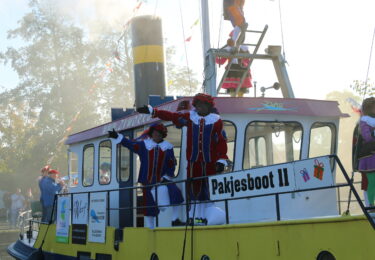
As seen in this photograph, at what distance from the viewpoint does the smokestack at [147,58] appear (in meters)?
11.5

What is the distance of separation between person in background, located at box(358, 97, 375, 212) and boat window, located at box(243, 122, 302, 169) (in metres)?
1.72

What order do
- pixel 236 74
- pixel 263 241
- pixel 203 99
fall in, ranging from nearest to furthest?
pixel 263 241 < pixel 203 99 < pixel 236 74

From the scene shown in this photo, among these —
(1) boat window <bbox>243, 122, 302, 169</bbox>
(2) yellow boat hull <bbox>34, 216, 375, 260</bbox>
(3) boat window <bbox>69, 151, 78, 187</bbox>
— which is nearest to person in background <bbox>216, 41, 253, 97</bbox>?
(1) boat window <bbox>243, 122, 302, 169</bbox>

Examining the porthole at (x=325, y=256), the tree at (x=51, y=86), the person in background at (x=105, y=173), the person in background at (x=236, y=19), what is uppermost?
the tree at (x=51, y=86)

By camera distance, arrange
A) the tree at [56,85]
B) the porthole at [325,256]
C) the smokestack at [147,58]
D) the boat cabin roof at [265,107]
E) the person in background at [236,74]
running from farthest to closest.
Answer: the tree at [56,85] < the smokestack at [147,58] < the person in background at [236,74] < the boat cabin roof at [265,107] < the porthole at [325,256]

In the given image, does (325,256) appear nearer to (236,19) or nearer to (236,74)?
(236,74)

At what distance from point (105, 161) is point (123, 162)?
591mm

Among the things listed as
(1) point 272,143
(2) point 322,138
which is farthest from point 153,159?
(2) point 322,138

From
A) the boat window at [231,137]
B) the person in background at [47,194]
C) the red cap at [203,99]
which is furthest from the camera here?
the person in background at [47,194]

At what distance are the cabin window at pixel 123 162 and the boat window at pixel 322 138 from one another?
290 cm

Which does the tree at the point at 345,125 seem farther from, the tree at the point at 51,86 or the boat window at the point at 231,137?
the boat window at the point at 231,137

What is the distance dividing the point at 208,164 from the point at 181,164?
85 cm

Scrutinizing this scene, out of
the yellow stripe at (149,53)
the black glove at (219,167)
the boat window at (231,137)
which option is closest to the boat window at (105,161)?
the boat window at (231,137)

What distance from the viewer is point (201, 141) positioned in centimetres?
725
